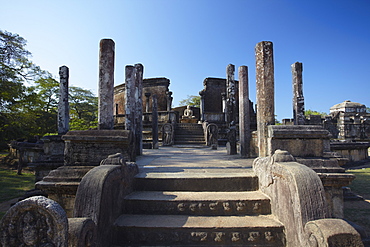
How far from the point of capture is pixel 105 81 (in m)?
4.98

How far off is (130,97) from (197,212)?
5488 mm

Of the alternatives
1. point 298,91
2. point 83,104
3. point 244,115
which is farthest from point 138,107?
point 83,104

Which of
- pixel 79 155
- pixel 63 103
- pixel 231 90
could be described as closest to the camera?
pixel 79 155

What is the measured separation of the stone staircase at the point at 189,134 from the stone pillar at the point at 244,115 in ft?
24.4

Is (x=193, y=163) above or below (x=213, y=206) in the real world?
above

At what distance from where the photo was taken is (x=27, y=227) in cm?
172

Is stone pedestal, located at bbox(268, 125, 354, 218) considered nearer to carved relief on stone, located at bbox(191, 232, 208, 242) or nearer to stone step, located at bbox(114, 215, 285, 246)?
stone step, located at bbox(114, 215, 285, 246)

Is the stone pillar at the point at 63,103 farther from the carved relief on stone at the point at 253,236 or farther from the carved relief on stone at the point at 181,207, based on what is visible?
the carved relief on stone at the point at 253,236

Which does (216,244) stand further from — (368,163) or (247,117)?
(368,163)

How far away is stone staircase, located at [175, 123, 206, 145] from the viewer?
14219 mm

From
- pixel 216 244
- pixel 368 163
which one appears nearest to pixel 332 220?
pixel 216 244

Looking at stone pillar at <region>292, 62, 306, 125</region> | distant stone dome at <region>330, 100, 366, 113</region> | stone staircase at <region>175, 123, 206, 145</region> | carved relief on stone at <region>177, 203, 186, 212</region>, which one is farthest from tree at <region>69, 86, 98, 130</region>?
distant stone dome at <region>330, 100, 366, 113</region>

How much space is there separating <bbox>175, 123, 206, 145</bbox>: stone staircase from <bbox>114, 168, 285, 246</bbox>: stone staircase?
33.9 feet

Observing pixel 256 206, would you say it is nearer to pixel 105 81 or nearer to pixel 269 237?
pixel 269 237
